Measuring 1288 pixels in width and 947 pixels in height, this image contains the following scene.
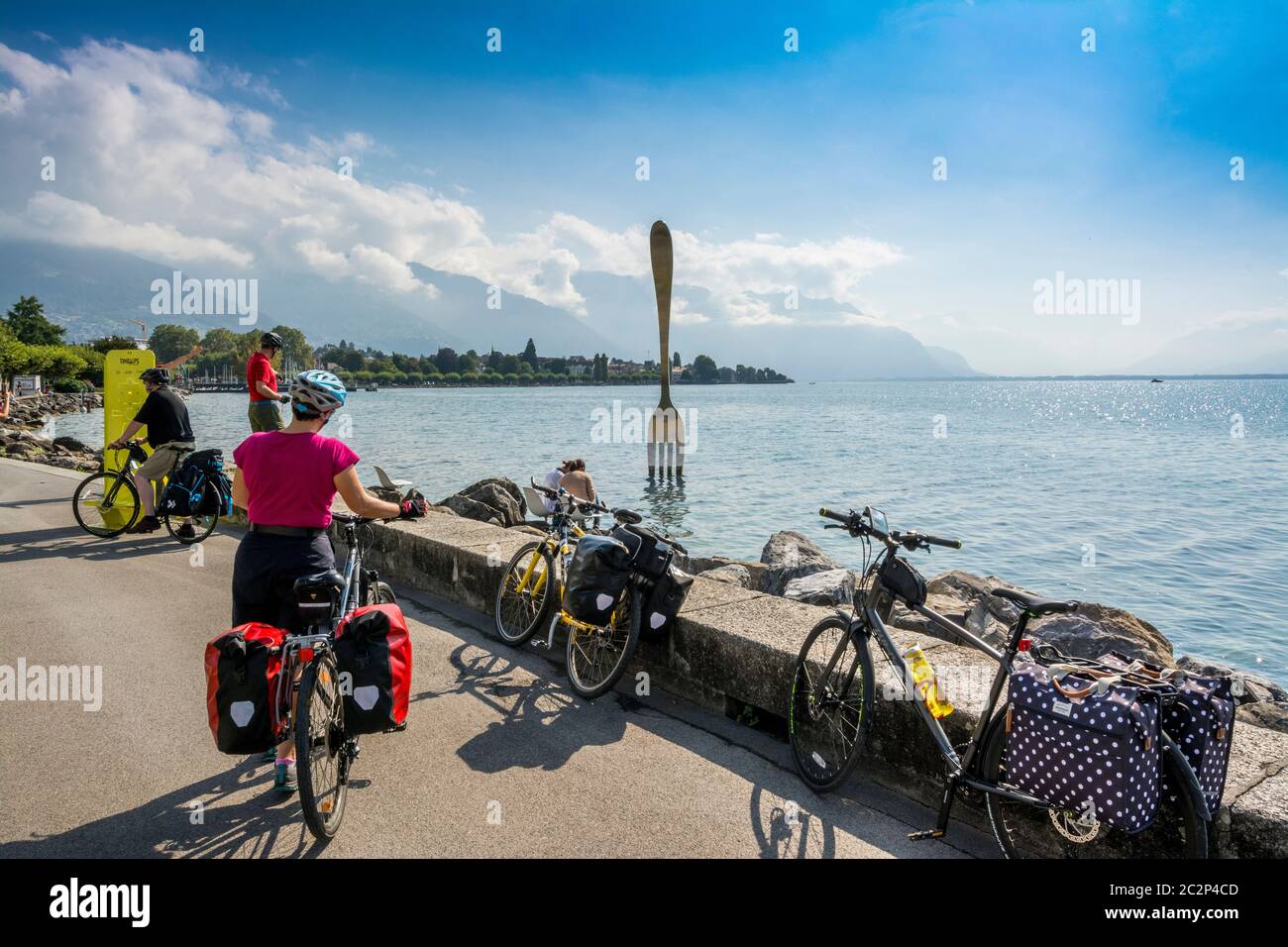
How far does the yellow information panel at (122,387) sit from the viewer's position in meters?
11.5

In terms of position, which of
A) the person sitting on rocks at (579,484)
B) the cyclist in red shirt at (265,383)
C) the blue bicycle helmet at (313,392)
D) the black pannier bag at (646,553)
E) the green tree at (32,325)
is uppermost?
the green tree at (32,325)

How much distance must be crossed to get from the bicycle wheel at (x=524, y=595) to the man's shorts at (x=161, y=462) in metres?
5.75

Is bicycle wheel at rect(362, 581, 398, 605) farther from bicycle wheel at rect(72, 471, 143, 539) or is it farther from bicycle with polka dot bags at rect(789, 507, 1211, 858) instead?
bicycle wheel at rect(72, 471, 143, 539)

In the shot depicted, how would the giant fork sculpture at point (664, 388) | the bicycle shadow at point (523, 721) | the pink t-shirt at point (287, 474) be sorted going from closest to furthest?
the pink t-shirt at point (287, 474) < the bicycle shadow at point (523, 721) < the giant fork sculpture at point (664, 388)

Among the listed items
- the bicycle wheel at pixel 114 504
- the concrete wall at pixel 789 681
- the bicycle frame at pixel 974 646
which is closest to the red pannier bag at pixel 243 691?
the concrete wall at pixel 789 681

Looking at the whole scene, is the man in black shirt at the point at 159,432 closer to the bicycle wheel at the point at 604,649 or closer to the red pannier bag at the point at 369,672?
the bicycle wheel at the point at 604,649

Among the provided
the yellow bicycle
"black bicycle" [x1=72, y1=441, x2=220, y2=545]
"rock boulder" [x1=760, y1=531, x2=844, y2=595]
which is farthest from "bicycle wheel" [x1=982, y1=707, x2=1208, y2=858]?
"black bicycle" [x1=72, y1=441, x2=220, y2=545]

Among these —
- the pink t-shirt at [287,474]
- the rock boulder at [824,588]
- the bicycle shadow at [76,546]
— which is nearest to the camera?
the pink t-shirt at [287,474]

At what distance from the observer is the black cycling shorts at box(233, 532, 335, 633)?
392 centimetres

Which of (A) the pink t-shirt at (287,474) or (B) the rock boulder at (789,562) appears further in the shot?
(B) the rock boulder at (789,562)

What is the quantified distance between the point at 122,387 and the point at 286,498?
383 inches

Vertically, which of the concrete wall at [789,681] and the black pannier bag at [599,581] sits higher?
the black pannier bag at [599,581]

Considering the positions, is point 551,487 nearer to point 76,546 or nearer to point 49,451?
point 76,546
